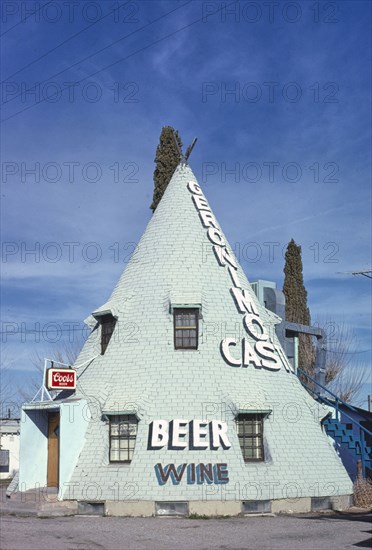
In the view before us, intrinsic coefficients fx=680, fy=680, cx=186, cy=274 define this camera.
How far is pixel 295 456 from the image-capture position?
1908cm

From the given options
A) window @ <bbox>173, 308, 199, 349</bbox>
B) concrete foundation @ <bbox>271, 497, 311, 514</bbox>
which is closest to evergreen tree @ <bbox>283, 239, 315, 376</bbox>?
window @ <bbox>173, 308, 199, 349</bbox>

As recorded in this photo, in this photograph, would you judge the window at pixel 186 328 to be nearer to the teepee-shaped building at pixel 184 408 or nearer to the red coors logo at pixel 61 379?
the teepee-shaped building at pixel 184 408

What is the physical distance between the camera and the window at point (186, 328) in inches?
788

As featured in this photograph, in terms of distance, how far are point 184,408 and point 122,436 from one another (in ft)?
6.26

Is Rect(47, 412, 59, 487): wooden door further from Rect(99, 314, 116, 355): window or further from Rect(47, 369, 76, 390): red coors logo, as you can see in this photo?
Rect(99, 314, 116, 355): window

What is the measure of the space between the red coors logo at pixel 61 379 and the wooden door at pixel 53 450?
129 centimetres

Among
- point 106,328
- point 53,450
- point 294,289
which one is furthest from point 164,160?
point 53,450

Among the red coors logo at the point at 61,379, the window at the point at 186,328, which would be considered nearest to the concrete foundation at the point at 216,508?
the window at the point at 186,328

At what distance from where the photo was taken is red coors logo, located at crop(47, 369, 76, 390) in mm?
19500

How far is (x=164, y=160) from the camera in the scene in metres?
30.7

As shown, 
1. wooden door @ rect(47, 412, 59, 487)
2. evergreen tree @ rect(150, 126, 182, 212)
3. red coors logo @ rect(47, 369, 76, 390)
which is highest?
evergreen tree @ rect(150, 126, 182, 212)

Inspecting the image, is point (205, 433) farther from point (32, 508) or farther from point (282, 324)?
point (282, 324)

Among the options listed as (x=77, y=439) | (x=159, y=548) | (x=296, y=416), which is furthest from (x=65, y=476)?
(x=296, y=416)

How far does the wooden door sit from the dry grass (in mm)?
9009
